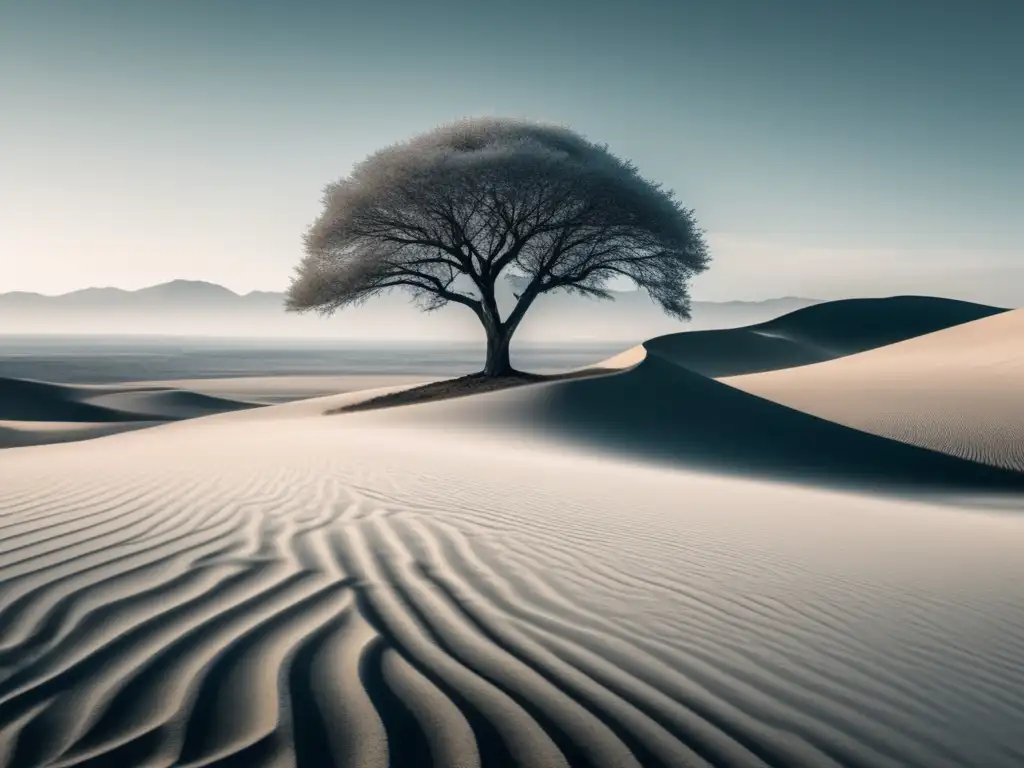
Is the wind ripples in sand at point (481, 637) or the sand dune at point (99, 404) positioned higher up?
the wind ripples in sand at point (481, 637)

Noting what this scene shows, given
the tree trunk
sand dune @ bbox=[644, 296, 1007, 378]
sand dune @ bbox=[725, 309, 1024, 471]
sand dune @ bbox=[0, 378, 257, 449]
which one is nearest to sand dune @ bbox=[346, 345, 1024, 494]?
sand dune @ bbox=[725, 309, 1024, 471]

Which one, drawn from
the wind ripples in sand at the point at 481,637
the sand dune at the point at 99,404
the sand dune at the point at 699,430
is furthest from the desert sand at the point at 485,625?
the sand dune at the point at 99,404

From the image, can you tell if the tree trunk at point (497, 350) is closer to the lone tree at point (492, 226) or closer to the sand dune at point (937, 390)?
the lone tree at point (492, 226)

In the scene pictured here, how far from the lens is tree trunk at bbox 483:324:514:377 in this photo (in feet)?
78.5

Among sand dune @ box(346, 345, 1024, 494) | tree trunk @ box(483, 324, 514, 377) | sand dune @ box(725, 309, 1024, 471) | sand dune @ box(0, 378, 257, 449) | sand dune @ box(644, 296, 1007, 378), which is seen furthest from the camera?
sand dune @ box(644, 296, 1007, 378)

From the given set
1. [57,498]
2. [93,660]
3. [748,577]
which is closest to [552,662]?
[93,660]

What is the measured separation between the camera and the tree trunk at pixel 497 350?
2394cm

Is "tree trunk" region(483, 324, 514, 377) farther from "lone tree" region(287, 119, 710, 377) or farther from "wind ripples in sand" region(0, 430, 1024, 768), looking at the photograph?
"wind ripples in sand" region(0, 430, 1024, 768)

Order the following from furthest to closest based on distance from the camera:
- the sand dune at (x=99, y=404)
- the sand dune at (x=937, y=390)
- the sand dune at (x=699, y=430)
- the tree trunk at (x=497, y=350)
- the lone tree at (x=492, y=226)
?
the sand dune at (x=99, y=404)
the tree trunk at (x=497, y=350)
the lone tree at (x=492, y=226)
the sand dune at (x=937, y=390)
the sand dune at (x=699, y=430)

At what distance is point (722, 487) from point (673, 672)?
23.0 ft

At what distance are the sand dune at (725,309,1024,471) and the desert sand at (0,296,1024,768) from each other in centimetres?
872

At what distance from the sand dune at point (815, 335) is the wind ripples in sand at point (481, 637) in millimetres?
48055

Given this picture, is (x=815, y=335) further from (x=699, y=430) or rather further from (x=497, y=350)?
(x=699, y=430)

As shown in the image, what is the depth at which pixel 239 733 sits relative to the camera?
8.54 feet
